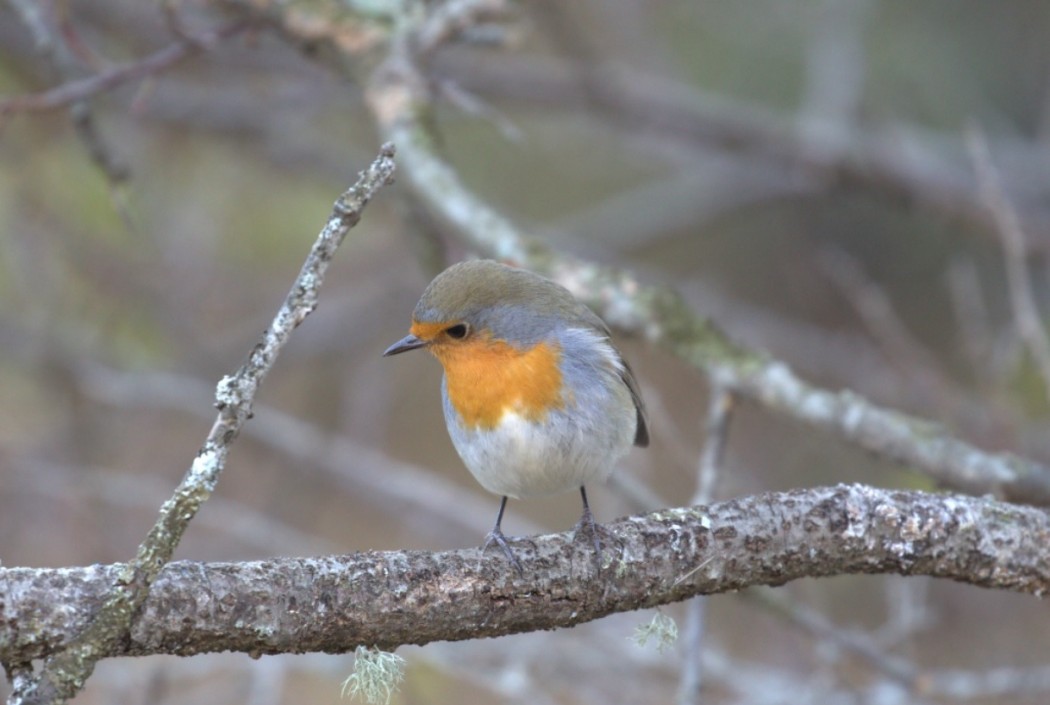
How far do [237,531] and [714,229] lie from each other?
13.8 ft

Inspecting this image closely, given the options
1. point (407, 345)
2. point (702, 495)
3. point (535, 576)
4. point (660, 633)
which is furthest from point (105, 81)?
point (660, 633)

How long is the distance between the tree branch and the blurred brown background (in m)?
2.04

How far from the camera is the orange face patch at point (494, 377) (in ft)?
9.52

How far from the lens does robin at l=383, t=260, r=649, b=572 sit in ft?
9.43

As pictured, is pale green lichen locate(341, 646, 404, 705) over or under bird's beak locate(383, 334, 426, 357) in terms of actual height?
under


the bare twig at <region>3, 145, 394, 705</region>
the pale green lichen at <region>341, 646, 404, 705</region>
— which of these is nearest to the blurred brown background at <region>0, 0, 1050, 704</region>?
the pale green lichen at <region>341, 646, 404, 705</region>

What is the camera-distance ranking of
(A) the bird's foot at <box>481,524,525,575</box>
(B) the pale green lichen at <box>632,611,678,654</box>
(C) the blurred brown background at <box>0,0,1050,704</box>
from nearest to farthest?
(A) the bird's foot at <box>481,524,525,575</box>, (B) the pale green lichen at <box>632,611,678,654</box>, (C) the blurred brown background at <box>0,0,1050,704</box>

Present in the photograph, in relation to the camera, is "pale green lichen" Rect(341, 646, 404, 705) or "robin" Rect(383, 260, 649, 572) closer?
"pale green lichen" Rect(341, 646, 404, 705)

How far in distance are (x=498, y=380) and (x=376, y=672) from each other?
1.08 meters

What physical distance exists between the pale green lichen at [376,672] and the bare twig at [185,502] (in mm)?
436

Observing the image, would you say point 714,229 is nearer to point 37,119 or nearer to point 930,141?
point 930,141

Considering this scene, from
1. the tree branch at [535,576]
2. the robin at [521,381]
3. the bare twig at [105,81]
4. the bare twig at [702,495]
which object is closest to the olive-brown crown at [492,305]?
the robin at [521,381]

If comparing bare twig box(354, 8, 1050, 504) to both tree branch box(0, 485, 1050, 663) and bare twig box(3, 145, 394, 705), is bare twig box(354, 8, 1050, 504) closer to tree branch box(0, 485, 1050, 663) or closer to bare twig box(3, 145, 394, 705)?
tree branch box(0, 485, 1050, 663)

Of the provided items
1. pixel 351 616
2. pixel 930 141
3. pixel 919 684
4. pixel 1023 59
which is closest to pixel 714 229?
pixel 930 141
